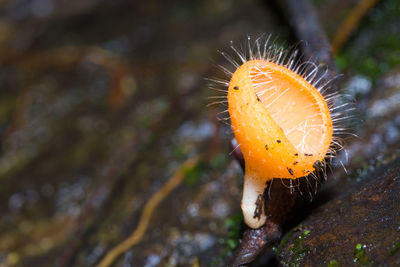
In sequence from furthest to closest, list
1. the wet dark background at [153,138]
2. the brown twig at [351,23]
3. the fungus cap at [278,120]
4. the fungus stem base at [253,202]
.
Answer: the brown twig at [351,23], the wet dark background at [153,138], the fungus stem base at [253,202], the fungus cap at [278,120]

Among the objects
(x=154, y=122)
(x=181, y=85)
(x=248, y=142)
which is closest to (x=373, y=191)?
(x=248, y=142)

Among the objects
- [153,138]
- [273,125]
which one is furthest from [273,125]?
[153,138]

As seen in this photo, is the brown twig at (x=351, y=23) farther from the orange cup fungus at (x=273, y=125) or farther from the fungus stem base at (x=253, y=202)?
the fungus stem base at (x=253, y=202)

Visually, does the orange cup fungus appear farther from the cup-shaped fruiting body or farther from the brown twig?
the brown twig

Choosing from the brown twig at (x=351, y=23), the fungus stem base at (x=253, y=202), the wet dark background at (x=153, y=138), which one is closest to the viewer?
the fungus stem base at (x=253, y=202)

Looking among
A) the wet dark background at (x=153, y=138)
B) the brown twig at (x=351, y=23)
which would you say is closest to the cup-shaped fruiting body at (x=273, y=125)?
the wet dark background at (x=153, y=138)

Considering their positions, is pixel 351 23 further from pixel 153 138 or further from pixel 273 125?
pixel 273 125
